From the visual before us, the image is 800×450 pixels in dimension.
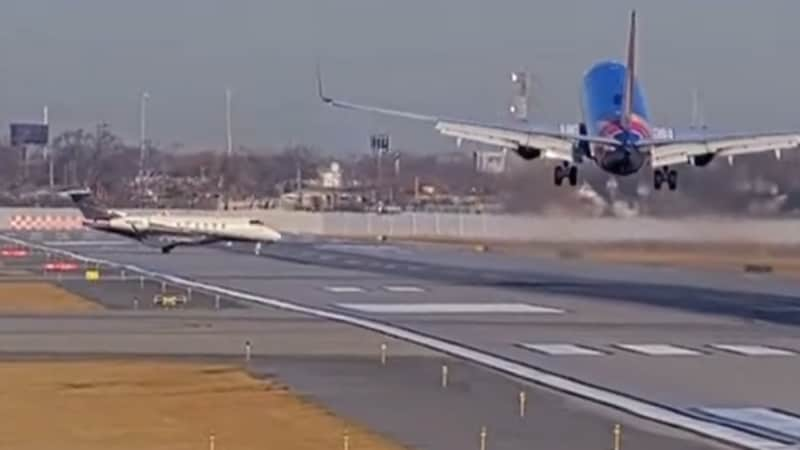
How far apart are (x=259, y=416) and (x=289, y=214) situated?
14685cm

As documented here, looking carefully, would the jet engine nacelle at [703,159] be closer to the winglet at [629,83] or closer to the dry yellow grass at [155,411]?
the winglet at [629,83]

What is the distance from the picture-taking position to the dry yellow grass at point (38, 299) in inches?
2431

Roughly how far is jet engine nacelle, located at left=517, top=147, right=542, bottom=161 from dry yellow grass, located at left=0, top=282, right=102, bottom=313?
19.1m

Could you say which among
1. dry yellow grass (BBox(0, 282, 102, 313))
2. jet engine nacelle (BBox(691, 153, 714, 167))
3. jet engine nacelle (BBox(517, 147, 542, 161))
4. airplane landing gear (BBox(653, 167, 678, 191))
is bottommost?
dry yellow grass (BBox(0, 282, 102, 313))

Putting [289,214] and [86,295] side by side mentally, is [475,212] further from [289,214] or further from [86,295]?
[289,214]

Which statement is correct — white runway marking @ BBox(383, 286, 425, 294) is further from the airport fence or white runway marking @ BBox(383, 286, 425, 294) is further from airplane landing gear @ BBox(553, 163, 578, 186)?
the airport fence

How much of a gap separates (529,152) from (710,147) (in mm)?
7786

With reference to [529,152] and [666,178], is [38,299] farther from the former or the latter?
[666,178]

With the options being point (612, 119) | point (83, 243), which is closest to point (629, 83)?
point (612, 119)

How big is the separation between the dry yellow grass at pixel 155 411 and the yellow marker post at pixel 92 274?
42382mm

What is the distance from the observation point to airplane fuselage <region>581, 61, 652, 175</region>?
73.9 metres

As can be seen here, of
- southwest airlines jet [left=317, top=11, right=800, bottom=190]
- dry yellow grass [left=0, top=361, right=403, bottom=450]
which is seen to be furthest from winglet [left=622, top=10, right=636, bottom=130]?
dry yellow grass [left=0, top=361, right=403, bottom=450]

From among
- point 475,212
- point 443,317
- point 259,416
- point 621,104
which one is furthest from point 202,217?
point 259,416

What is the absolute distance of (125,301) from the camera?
66438mm
